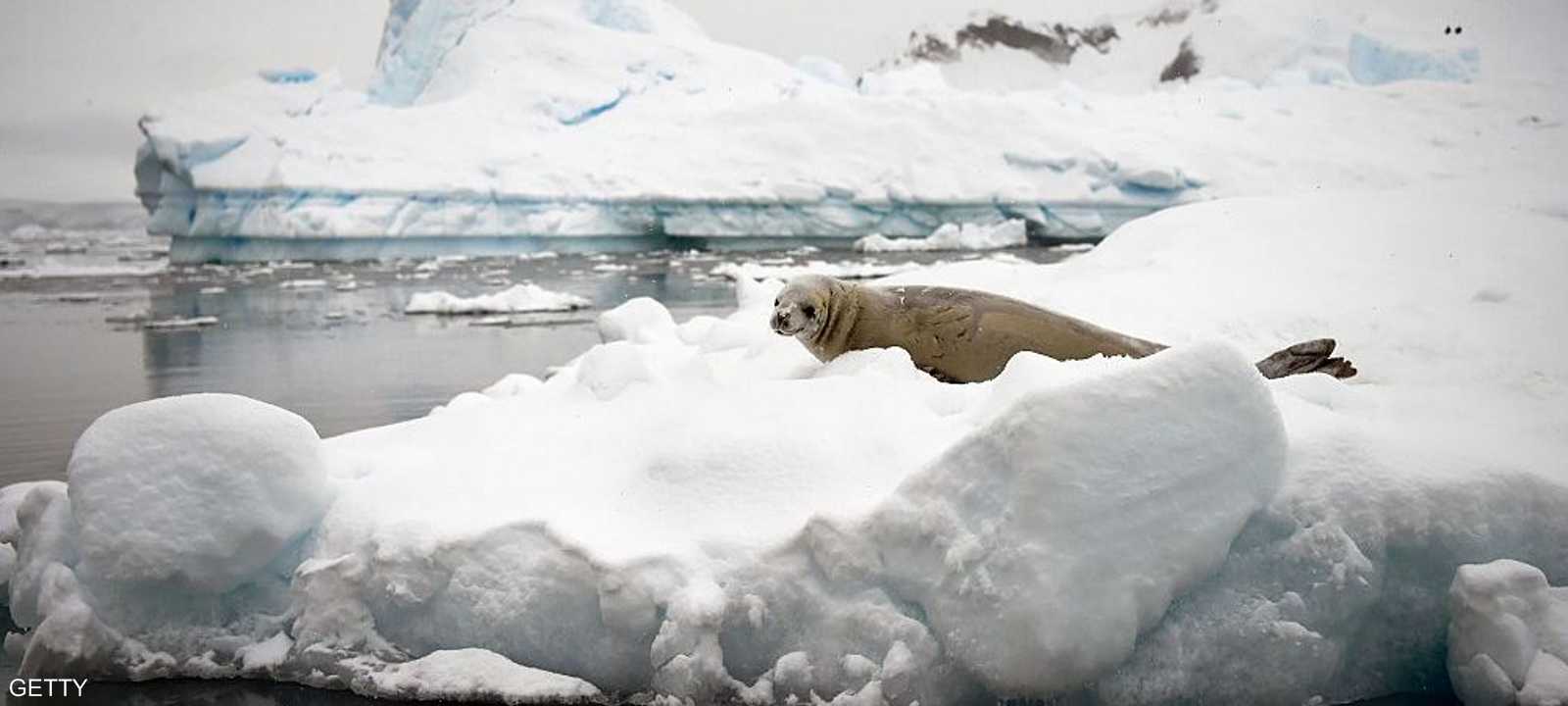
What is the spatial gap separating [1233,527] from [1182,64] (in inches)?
1309

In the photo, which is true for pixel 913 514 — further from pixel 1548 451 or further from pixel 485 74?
pixel 485 74

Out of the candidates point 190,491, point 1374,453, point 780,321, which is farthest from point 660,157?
point 1374,453

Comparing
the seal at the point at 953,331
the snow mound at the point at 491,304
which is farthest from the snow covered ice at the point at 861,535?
the snow mound at the point at 491,304

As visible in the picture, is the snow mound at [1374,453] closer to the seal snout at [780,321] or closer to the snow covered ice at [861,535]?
the snow covered ice at [861,535]

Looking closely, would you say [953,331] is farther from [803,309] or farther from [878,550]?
[878,550]

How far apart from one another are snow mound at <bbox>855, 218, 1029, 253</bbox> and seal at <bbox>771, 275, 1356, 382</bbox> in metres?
14.6

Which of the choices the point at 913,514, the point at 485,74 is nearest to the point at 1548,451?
the point at 913,514

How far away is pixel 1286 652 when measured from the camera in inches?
79.5

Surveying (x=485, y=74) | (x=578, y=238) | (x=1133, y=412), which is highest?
(x=1133, y=412)

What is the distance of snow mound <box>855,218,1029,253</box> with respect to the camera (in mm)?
18031

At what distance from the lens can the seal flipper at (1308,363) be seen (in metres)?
3.29

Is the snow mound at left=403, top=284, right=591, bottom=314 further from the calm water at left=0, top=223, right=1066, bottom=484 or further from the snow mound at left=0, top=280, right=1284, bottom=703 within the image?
the snow mound at left=0, top=280, right=1284, bottom=703

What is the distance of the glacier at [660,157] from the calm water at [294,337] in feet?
4.93

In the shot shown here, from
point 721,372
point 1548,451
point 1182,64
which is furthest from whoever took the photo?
point 1182,64
